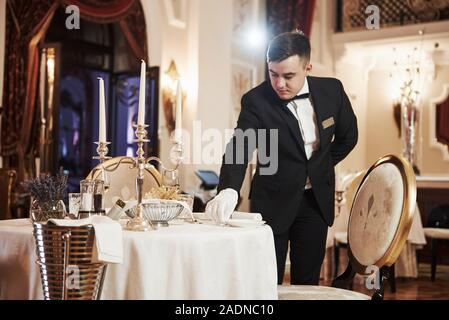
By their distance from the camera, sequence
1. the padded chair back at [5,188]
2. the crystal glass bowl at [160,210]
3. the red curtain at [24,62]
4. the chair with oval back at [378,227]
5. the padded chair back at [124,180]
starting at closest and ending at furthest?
the crystal glass bowl at [160,210]
the chair with oval back at [378,227]
the padded chair back at [124,180]
the padded chair back at [5,188]
the red curtain at [24,62]

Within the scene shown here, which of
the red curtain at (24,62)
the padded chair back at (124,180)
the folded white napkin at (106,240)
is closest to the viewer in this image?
the folded white napkin at (106,240)

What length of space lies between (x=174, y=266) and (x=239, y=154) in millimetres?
588

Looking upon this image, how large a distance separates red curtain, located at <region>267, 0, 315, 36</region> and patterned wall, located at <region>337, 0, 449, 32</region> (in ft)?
3.61

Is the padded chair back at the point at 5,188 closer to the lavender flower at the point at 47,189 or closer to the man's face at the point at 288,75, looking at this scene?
the lavender flower at the point at 47,189

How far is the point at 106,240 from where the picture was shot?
160cm

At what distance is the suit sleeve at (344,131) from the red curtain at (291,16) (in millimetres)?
5942

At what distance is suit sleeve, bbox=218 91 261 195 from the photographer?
216 centimetres

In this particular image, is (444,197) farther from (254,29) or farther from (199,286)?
(199,286)

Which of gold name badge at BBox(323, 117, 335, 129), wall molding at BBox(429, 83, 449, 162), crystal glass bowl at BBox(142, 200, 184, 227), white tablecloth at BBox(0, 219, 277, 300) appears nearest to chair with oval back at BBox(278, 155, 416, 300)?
gold name badge at BBox(323, 117, 335, 129)

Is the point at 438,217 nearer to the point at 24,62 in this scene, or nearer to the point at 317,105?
the point at 24,62

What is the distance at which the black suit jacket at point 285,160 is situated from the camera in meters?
2.23

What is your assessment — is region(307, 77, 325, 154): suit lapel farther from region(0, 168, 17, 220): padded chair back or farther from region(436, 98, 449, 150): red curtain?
region(436, 98, 449, 150): red curtain

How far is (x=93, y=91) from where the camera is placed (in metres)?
9.27

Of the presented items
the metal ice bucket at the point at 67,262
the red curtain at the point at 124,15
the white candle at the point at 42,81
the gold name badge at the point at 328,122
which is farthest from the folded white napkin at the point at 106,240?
the white candle at the point at 42,81
